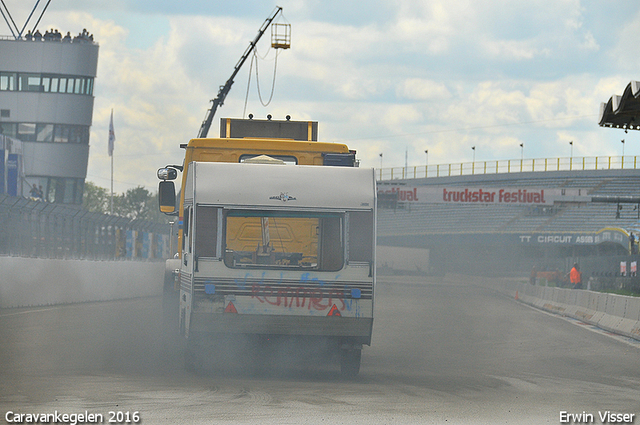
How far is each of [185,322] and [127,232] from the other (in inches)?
866

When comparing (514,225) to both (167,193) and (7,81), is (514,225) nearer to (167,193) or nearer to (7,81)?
(7,81)

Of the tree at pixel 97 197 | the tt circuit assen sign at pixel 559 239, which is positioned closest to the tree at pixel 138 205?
the tree at pixel 97 197

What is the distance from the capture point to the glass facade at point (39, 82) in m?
70.4

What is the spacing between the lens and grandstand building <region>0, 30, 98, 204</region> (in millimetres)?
70250

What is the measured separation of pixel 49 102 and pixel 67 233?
1843 inches

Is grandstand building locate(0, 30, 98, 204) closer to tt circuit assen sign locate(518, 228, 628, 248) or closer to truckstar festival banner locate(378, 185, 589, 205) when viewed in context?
truckstar festival banner locate(378, 185, 589, 205)

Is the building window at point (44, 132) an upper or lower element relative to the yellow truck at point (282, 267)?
upper

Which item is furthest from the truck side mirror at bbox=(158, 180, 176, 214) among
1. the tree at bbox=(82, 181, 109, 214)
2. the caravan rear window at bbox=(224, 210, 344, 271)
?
the tree at bbox=(82, 181, 109, 214)

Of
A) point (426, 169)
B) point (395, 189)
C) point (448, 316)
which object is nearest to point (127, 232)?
point (448, 316)

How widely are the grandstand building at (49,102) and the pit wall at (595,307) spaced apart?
4577 centimetres

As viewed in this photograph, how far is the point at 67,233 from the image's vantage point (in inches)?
1075

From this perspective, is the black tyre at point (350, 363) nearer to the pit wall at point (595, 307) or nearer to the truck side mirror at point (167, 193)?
the truck side mirror at point (167, 193)

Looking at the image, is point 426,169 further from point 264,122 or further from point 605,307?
point 264,122

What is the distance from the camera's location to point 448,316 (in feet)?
85.3
